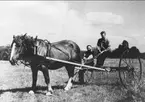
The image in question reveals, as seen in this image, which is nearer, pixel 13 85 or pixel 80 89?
pixel 80 89

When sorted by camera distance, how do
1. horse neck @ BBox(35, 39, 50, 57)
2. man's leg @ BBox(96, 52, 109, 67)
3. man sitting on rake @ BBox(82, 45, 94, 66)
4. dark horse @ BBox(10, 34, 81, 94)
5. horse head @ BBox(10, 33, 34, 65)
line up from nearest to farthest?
horse head @ BBox(10, 33, 34, 65)
dark horse @ BBox(10, 34, 81, 94)
horse neck @ BBox(35, 39, 50, 57)
man's leg @ BBox(96, 52, 109, 67)
man sitting on rake @ BBox(82, 45, 94, 66)

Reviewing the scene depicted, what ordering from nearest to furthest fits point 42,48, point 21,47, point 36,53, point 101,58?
point 21,47 → point 36,53 → point 42,48 → point 101,58

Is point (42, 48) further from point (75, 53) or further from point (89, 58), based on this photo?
point (89, 58)

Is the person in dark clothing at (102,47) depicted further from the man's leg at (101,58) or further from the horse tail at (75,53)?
the horse tail at (75,53)

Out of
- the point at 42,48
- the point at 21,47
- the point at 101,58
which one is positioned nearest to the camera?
the point at 21,47

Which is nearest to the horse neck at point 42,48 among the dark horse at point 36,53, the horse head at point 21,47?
the dark horse at point 36,53

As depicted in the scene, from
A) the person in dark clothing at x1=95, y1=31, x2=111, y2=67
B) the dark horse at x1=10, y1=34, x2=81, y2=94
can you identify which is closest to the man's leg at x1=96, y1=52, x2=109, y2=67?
the person in dark clothing at x1=95, y1=31, x2=111, y2=67

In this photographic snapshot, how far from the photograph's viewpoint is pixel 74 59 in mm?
7629

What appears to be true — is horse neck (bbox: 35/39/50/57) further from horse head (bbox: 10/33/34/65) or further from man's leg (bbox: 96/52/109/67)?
man's leg (bbox: 96/52/109/67)

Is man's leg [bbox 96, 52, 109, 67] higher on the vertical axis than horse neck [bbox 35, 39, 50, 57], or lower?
lower

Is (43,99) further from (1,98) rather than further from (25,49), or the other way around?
(25,49)

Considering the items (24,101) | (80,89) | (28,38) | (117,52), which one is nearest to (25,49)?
(28,38)

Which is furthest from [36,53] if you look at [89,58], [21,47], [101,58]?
[101,58]

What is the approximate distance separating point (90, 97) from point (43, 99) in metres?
1.37
